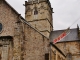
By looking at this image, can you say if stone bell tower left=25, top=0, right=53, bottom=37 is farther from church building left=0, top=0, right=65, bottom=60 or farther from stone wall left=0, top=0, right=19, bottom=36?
stone wall left=0, top=0, right=19, bottom=36

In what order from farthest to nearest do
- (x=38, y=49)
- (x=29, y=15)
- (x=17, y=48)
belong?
(x=29, y=15), (x=38, y=49), (x=17, y=48)

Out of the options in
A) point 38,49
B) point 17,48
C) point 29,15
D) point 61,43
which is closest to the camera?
point 17,48

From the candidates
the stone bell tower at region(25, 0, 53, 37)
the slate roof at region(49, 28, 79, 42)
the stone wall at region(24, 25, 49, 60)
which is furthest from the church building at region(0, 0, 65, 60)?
the stone bell tower at region(25, 0, 53, 37)

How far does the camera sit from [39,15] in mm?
41094

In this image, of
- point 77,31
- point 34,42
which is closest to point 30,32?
point 34,42

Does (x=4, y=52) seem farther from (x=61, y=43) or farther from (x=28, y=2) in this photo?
(x=28, y=2)

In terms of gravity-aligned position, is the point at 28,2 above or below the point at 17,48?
above

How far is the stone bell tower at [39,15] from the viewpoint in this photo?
3991 cm

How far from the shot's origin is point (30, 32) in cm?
1998

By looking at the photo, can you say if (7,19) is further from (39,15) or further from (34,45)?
(39,15)

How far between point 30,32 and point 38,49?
2.13 m

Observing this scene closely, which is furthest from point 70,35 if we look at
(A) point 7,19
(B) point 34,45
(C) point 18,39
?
(C) point 18,39

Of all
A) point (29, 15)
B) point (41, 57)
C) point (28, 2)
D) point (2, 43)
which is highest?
point (28, 2)

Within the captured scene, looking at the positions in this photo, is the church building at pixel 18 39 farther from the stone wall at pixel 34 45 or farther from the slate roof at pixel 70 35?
the slate roof at pixel 70 35
